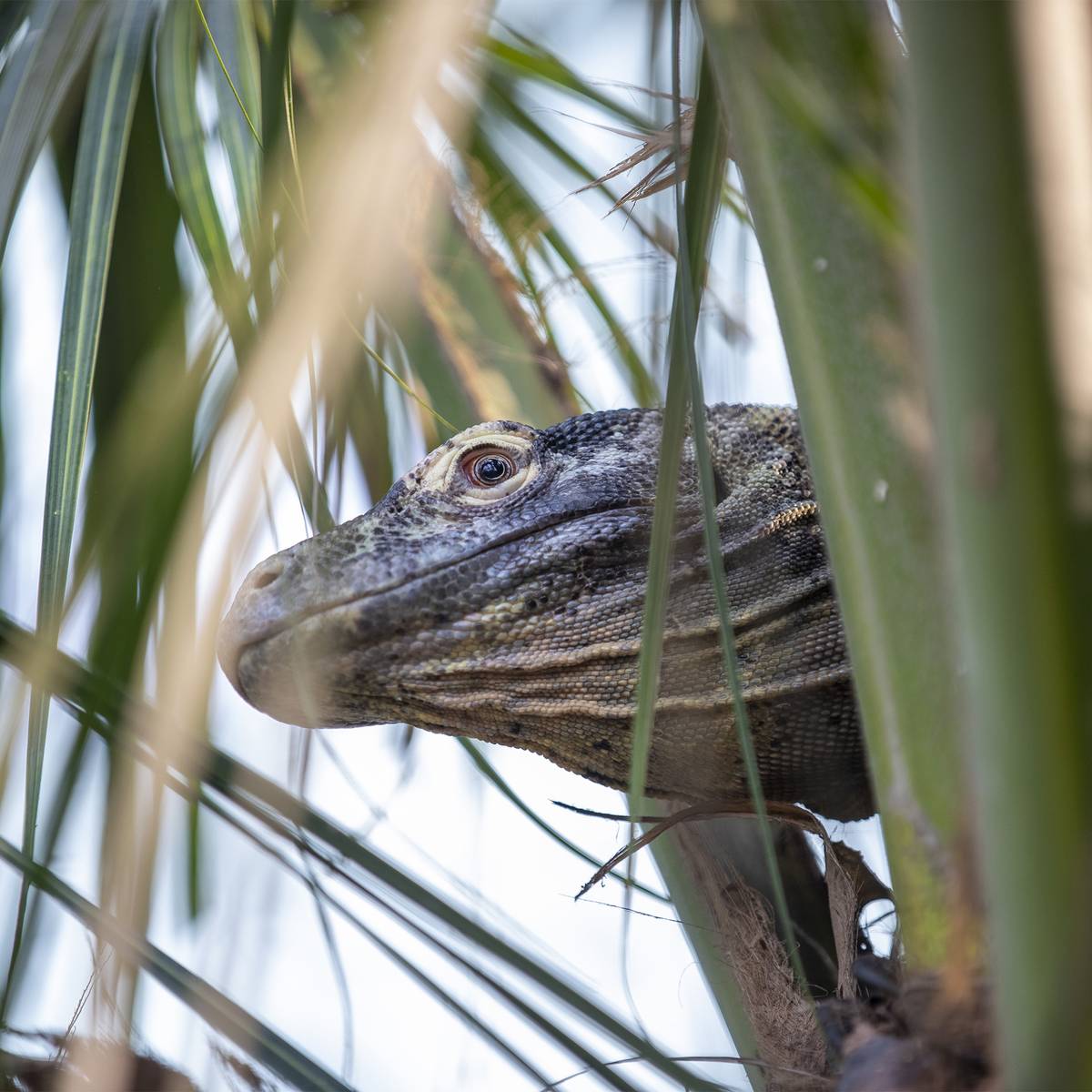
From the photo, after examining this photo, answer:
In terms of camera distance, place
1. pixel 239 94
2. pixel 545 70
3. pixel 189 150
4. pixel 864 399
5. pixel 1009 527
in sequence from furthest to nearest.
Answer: pixel 545 70 → pixel 189 150 → pixel 239 94 → pixel 864 399 → pixel 1009 527

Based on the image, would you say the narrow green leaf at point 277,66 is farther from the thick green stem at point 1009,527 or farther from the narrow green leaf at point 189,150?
the thick green stem at point 1009,527

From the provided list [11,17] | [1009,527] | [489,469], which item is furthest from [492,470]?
[1009,527]

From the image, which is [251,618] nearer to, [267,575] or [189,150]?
[267,575]

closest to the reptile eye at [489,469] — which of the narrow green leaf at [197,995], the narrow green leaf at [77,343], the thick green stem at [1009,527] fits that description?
the narrow green leaf at [77,343]

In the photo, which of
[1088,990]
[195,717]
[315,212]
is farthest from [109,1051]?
[315,212]

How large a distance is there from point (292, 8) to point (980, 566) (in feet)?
3.10

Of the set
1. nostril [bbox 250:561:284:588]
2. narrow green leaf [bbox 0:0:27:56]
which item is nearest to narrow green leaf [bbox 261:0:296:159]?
narrow green leaf [bbox 0:0:27:56]

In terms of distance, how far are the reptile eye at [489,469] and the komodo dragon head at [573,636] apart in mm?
92

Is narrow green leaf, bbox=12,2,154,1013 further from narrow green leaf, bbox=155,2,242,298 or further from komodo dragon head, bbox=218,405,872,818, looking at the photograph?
komodo dragon head, bbox=218,405,872,818

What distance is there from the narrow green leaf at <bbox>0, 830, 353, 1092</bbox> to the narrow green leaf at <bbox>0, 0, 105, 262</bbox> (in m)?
0.63

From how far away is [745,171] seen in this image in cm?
102

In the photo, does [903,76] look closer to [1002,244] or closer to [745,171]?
[1002,244]

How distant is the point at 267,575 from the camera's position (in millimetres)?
2434

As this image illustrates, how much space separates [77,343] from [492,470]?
1.37 meters
